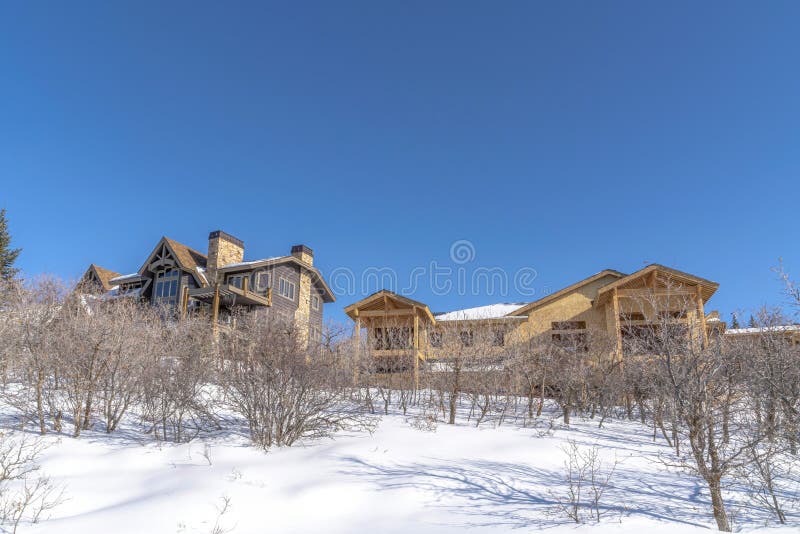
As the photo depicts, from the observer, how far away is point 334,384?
11.8 meters

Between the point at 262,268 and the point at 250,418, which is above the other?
the point at 262,268

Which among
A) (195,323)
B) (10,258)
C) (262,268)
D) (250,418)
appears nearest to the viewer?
(250,418)

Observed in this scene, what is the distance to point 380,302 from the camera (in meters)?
26.1

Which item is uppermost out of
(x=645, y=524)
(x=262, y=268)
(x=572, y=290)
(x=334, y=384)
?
(x=262, y=268)

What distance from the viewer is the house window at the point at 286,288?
32.5 meters

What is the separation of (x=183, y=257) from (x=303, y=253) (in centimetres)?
735

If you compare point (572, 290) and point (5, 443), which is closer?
point (5, 443)

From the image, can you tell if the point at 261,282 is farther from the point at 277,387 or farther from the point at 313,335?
the point at 277,387

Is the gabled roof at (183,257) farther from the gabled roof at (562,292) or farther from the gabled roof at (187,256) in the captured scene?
the gabled roof at (562,292)

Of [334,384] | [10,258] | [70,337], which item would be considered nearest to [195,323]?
[70,337]

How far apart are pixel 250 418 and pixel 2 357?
783 centimetres

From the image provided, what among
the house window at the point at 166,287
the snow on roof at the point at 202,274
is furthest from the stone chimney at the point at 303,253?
the house window at the point at 166,287

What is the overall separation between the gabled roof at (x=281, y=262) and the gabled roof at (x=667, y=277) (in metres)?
18.2

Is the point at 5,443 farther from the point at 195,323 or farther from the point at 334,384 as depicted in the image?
the point at 195,323
